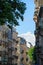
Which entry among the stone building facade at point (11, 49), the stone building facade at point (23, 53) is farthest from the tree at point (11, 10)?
the stone building facade at point (23, 53)

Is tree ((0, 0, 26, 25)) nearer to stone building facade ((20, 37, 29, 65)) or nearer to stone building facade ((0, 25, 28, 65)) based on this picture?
stone building facade ((0, 25, 28, 65))

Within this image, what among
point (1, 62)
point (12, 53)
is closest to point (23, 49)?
point (12, 53)

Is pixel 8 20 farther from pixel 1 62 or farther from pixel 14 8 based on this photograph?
pixel 1 62

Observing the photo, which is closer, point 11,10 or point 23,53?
point 11,10

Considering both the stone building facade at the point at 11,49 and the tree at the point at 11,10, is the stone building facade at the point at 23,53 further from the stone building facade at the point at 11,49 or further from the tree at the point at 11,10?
the tree at the point at 11,10

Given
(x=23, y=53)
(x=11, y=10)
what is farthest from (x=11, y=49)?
(x=11, y=10)

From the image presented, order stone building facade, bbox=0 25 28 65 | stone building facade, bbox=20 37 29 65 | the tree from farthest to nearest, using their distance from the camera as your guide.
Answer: stone building facade, bbox=20 37 29 65, stone building facade, bbox=0 25 28 65, the tree

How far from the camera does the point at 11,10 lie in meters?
24.4

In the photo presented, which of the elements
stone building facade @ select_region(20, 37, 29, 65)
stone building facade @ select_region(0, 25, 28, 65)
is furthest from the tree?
stone building facade @ select_region(20, 37, 29, 65)

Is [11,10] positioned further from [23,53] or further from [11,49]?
[23,53]

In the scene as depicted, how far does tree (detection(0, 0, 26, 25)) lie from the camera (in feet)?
77.7

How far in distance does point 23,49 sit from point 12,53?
23.0 m

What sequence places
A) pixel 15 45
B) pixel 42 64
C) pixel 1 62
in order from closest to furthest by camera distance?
pixel 42 64, pixel 1 62, pixel 15 45

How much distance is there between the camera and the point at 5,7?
2370 cm
